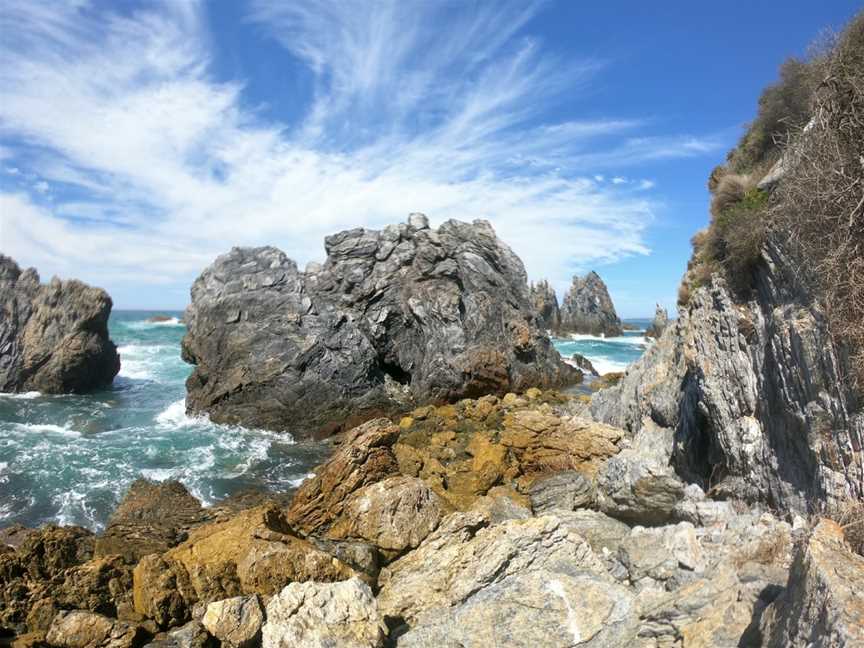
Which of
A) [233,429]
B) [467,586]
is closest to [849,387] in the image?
[467,586]

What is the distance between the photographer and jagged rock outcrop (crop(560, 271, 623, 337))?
305 ft

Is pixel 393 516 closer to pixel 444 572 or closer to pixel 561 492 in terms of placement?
pixel 444 572

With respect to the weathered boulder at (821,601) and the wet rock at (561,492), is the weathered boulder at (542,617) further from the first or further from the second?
the wet rock at (561,492)

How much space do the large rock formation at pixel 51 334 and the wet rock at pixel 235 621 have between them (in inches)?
1414

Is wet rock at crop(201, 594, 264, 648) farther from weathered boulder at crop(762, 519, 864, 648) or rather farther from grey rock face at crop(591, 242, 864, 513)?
grey rock face at crop(591, 242, 864, 513)

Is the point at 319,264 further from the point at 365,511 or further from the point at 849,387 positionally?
the point at 849,387

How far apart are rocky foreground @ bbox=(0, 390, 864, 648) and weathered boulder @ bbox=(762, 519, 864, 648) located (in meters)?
0.01

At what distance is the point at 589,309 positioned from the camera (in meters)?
95.7

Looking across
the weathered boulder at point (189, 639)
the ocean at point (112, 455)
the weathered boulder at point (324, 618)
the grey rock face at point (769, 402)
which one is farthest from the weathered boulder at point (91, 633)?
the grey rock face at point (769, 402)

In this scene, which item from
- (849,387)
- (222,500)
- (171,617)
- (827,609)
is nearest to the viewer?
(827,609)

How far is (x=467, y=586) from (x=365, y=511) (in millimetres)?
3344

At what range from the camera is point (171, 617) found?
26.4ft

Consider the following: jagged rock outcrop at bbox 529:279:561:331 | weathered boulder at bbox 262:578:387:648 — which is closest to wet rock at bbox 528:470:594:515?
weathered boulder at bbox 262:578:387:648

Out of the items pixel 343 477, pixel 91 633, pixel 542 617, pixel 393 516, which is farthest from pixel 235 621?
pixel 343 477
